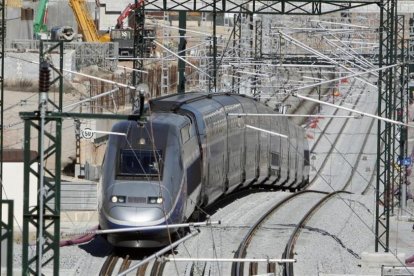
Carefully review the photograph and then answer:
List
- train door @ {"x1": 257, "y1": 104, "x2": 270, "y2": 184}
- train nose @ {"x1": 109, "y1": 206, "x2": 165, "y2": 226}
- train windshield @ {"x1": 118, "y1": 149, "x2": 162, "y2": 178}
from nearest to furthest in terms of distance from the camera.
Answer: train nose @ {"x1": 109, "y1": 206, "x2": 165, "y2": 226}, train windshield @ {"x1": 118, "y1": 149, "x2": 162, "y2": 178}, train door @ {"x1": 257, "y1": 104, "x2": 270, "y2": 184}

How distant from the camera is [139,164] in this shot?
26000mm

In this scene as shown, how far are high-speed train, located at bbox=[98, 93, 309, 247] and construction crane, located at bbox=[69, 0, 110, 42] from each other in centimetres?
4070

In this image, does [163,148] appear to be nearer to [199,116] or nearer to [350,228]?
[199,116]

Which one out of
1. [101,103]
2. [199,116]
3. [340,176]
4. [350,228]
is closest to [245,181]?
[350,228]

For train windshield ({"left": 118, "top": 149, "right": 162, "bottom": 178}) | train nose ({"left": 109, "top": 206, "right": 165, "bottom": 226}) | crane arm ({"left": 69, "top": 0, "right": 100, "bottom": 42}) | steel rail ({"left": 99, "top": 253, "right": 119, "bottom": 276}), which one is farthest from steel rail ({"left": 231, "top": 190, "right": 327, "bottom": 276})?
crane arm ({"left": 69, "top": 0, "right": 100, "bottom": 42})

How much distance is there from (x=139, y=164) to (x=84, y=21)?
2063 inches

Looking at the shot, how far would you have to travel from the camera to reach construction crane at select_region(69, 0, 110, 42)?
76.5m

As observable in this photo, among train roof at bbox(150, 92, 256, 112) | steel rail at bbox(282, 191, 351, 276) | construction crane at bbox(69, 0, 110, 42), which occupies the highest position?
construction crane at bbox(69, 0, 110, 42)

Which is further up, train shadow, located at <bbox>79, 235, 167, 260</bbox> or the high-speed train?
the high-speed train

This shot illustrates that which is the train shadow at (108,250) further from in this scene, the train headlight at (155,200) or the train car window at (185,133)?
the train car window at (185,133)

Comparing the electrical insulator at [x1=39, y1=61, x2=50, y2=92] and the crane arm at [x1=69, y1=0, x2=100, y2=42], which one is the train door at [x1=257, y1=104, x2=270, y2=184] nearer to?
the electrical insulator at [x1=39, y1=61, x2=50, y2=92]

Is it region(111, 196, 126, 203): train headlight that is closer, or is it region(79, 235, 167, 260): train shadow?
region(111, 196, 126, 203): train headlight

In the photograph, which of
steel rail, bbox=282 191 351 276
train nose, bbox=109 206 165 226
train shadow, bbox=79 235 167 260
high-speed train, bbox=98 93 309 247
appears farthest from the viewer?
train shadow, bbox=79 235 167 260

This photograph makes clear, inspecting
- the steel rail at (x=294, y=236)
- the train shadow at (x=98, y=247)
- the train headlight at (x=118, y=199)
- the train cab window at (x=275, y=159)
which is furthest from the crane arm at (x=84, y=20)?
the train headlight at (x=118, y=199)
